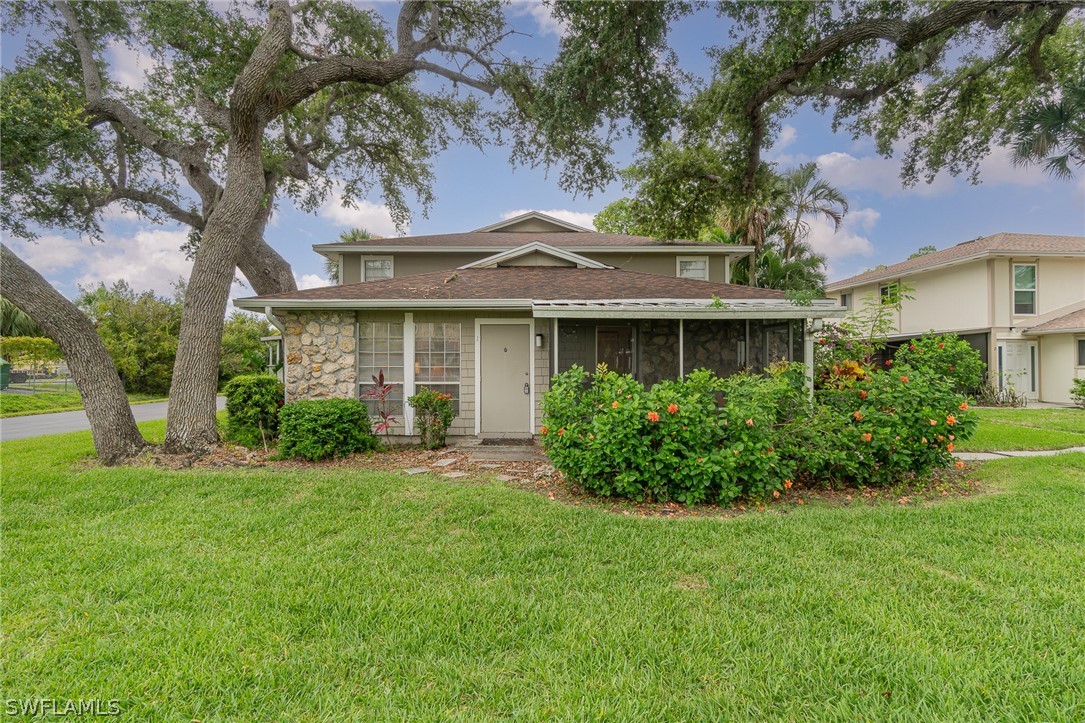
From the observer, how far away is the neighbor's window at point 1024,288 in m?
14.6

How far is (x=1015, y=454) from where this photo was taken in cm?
698

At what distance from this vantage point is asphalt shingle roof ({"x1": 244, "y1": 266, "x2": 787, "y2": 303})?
7797 mm

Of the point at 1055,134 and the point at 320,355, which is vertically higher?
the point at 1055,134

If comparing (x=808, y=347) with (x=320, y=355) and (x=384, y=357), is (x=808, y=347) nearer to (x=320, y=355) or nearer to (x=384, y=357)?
(x=384, y=357)

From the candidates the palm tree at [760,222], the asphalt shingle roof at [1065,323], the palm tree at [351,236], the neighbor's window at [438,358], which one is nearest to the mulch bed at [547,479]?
the neighbor's window at [438,358]

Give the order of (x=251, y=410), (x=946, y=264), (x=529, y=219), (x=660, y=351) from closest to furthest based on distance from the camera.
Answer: (x=660, y=351) < (x=251, y=410) < (x=529, y=219) < (x=946, y=264)

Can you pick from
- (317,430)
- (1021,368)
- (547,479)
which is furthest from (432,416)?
(1021,368)

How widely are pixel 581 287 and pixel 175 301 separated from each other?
85.9 feet

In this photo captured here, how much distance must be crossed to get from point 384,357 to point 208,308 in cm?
291

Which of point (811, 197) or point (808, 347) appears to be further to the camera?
point (811, 197)

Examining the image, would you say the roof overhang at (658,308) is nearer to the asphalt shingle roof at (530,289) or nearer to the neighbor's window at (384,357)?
the asphalt shingle roof at (530,289)

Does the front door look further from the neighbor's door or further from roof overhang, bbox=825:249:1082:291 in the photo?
roof overhang, bbox=825:249:1082:291

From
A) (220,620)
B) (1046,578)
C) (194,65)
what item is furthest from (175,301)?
(1046,578)

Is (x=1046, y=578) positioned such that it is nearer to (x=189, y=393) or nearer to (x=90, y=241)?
(x=189, y=393)
